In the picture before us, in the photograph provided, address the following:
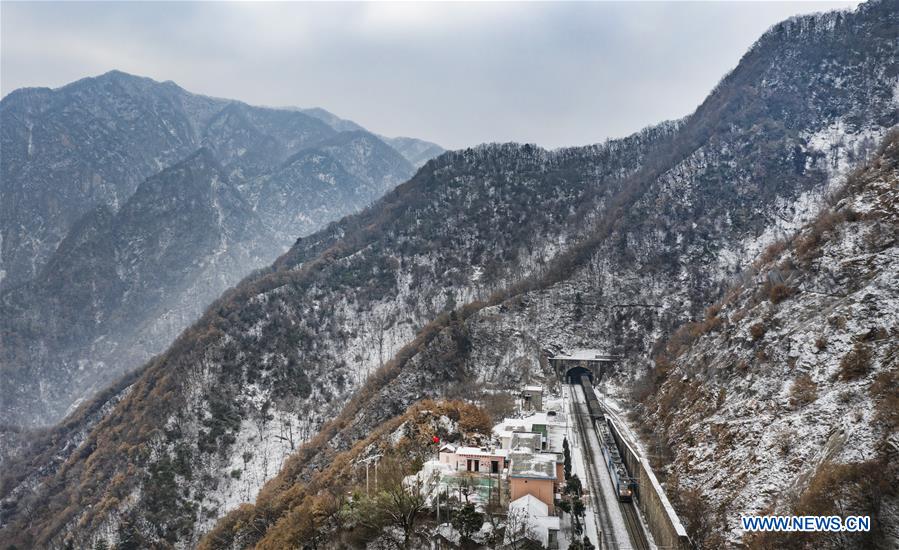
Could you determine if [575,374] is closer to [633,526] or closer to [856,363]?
[633,526]

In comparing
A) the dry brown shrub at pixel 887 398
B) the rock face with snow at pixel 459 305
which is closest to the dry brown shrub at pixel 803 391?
the dry brown shrub at pixel 887 398

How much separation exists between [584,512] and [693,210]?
287 feet

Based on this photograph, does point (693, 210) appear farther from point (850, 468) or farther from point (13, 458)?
point (13, 458)

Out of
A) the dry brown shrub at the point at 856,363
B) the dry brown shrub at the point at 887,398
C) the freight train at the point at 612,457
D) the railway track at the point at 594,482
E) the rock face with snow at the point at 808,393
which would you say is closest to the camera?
the rock face with snow at the point at 808,393

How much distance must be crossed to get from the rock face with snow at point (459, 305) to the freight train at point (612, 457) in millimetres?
19585

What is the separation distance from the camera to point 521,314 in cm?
10075

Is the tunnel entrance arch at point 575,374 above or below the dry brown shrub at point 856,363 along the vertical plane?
below

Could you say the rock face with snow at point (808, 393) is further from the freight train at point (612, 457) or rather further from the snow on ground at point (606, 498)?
the snow on ground at point (606, 498)

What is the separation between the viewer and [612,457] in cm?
4894

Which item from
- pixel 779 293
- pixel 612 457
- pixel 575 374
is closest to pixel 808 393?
pixel 779 293

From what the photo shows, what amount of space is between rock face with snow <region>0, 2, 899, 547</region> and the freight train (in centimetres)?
1958

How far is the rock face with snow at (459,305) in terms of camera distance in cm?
8581

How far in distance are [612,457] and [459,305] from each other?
8024 centimetres

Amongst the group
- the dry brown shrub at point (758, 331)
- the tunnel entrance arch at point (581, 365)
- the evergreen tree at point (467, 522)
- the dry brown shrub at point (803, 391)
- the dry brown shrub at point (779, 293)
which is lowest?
the evergreen tree at point (467, 522)
